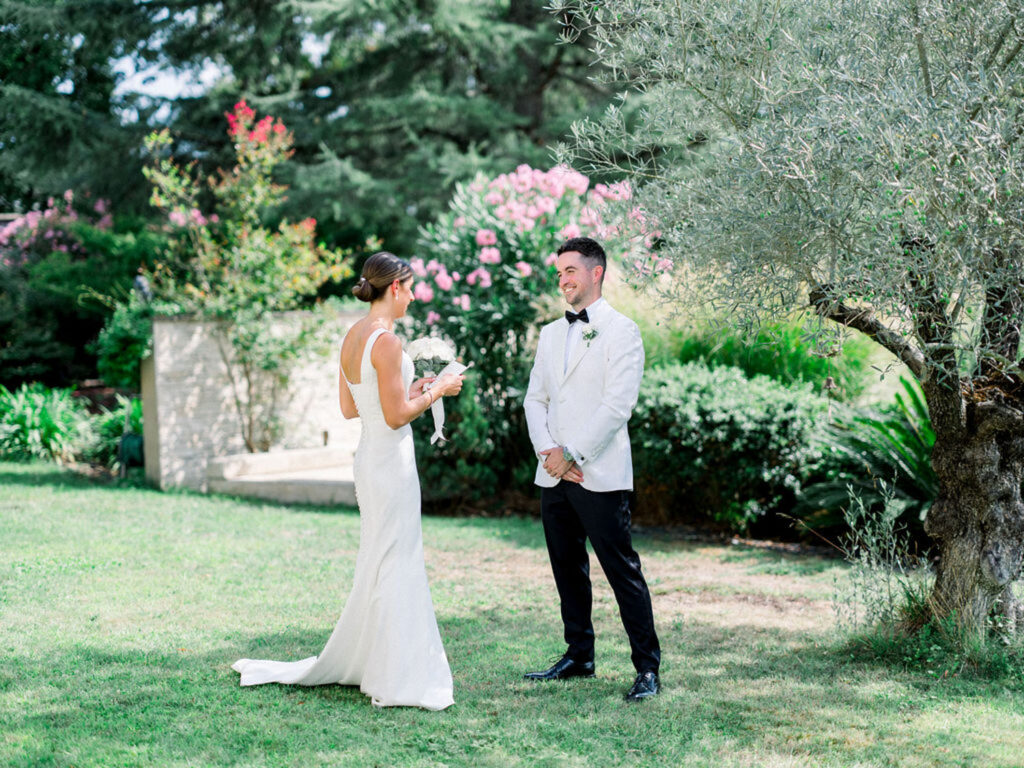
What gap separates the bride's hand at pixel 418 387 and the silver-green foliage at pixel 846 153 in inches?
56.4

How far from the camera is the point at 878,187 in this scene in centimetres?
378

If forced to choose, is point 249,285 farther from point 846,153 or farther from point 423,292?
point 846,153

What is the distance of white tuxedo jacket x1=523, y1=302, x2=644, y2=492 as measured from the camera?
14.1 ft

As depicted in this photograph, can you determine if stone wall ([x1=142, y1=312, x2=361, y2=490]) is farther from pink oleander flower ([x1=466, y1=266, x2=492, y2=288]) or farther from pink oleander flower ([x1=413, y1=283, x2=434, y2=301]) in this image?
pink oleander flower ([x1=466, y1=266, x2=492, y2=288])

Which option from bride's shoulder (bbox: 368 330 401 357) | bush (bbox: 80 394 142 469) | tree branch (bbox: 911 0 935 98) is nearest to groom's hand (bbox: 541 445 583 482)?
bride's shoulder (bbox: 368 330 401 357)

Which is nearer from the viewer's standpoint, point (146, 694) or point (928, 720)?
point (928, 720)

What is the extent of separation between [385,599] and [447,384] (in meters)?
1.04

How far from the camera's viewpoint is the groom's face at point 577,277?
4461mm

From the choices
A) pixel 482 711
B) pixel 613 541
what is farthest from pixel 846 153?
pixel 482 711

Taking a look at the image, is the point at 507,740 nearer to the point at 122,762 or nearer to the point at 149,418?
the point at 122,762

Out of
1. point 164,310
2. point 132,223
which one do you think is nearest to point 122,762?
point 164,310

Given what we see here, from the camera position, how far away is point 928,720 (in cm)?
402

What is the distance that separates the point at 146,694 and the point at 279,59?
15361 mm

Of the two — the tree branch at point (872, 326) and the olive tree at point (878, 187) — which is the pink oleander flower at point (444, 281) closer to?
the olive tree at point (878, 187)
